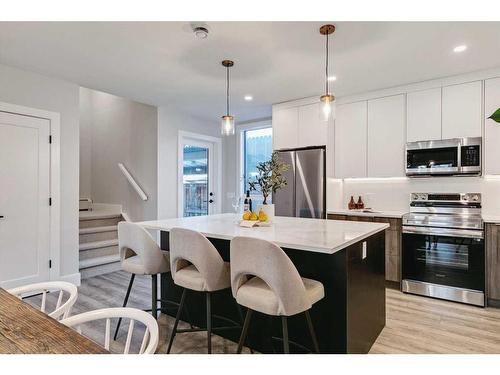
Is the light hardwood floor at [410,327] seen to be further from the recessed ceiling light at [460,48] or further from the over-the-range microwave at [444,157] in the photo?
the recessed ceiling light at [460,48]

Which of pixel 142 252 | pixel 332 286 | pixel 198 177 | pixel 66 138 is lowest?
pixel 332 286

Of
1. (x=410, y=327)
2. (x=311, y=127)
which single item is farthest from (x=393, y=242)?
(x=311, y=127)

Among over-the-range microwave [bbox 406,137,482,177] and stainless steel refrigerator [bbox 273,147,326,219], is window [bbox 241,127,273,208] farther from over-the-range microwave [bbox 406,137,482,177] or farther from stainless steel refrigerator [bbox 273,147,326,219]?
over-the-range microwave [bbox 406,137,482,177]

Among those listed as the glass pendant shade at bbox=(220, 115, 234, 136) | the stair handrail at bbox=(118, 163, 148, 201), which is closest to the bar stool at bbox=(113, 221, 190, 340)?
the glass pendant shade at bbox=(220, 115, 234, 136)

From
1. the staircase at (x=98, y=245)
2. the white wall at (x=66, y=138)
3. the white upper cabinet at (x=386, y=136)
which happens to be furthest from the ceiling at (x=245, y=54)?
the staircase at (x=98, y=245)

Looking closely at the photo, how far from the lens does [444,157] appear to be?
3.62m

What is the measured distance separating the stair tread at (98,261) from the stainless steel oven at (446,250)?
4.03 metres

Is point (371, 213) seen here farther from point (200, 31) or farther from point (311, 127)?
point (200, 31)

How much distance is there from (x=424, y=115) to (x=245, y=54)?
2422 millimetres

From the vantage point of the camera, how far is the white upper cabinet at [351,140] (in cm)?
425

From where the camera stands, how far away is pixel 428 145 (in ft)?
12.2

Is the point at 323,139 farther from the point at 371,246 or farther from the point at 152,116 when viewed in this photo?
the point at 152,116
